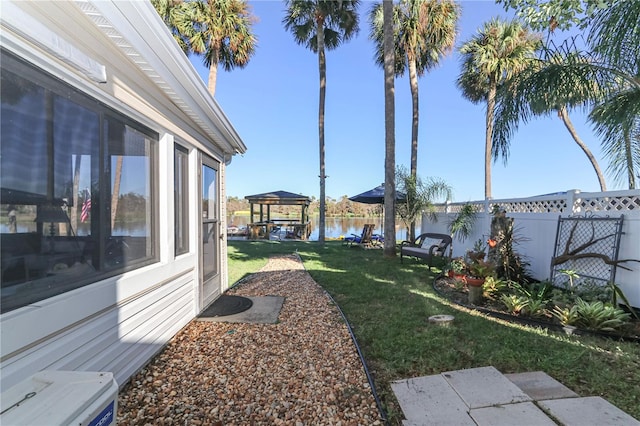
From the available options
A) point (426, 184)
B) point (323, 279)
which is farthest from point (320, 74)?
point (323, 279)

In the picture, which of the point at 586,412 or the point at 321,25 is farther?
the point at 321,25

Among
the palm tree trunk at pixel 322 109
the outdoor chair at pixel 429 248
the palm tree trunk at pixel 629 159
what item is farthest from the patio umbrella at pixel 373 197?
the palm tree trunk at pixel 629 159

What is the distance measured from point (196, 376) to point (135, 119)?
6.76ft

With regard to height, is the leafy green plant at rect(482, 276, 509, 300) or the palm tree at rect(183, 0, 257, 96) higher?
the palm tree at rect(183, 0, 257, 96)

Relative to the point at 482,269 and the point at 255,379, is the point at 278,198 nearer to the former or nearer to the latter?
the point at 482,269

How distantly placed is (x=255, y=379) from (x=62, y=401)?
157 centimetres

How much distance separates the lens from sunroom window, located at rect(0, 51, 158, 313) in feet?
4.72

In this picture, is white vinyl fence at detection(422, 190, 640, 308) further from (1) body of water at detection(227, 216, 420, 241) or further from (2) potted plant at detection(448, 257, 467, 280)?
(1) body of water at detection(227, 216, 420, 241)

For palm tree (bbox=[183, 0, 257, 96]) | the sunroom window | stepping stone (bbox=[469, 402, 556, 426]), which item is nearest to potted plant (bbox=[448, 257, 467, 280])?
stepping stone (bbox=[469, 402, 556, 426])

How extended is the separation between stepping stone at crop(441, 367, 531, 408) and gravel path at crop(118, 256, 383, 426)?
0.64 m

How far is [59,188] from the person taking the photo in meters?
1.73

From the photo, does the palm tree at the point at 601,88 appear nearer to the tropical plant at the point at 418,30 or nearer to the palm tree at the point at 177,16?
the tropical plant at the point at 418,30

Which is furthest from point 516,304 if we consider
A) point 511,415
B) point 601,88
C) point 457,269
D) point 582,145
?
point 582,145

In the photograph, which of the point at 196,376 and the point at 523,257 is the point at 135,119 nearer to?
the point at 196,376
